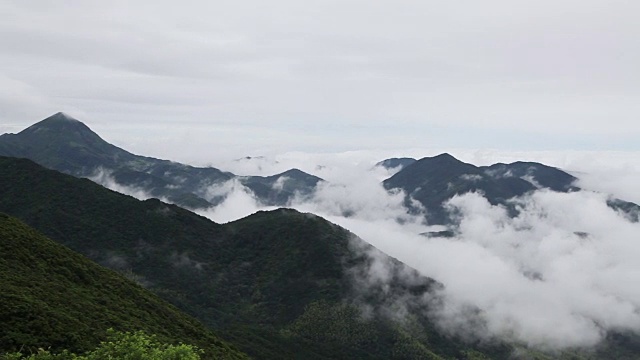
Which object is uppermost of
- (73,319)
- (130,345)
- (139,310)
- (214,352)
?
(130,345)

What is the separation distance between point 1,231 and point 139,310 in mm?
50538

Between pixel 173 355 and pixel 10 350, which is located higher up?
pixel 173 355

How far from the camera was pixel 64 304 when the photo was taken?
137000mm

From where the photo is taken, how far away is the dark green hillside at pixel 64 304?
10369 centimetres

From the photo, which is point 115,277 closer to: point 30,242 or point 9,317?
point 30,242

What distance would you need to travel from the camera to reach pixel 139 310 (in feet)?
577

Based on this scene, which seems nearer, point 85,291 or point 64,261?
point 85,291

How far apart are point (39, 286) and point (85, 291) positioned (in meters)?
25.9

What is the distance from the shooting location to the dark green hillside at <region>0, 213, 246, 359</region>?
10369 centimetres

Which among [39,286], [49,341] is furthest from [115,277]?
[49,341]

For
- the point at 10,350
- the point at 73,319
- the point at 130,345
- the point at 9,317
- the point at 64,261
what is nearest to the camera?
the point at 130,345

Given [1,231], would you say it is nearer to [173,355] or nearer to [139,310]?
[139,310]

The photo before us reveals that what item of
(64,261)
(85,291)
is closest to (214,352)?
(85,291)

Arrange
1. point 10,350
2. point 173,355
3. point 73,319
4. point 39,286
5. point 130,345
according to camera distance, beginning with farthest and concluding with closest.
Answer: point 39,286 < point 73,319 < point 10,350 < point 130,345 < point 173,355
